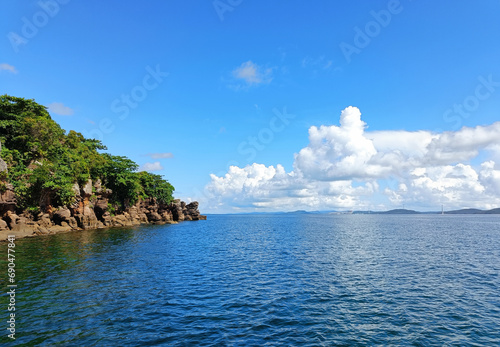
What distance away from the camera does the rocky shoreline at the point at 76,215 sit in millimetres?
54156

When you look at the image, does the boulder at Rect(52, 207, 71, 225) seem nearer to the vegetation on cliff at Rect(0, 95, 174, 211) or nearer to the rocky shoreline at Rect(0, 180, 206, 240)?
the rocky shoreline at Rect(0, 180, 206, 240)

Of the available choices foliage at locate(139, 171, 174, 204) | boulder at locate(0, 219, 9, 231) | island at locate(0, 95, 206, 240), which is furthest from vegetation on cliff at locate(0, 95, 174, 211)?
foliage at locate(139, 171, 174, 204)

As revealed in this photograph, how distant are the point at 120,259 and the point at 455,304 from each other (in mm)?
39602

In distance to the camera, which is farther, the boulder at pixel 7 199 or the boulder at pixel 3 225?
the boulder at pixel 3 225

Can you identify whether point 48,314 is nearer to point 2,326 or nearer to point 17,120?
point 2,326

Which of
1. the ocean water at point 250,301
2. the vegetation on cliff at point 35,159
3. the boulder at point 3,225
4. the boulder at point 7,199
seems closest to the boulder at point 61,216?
the vegetation on cliff at point 35,159

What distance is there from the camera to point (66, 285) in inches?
981

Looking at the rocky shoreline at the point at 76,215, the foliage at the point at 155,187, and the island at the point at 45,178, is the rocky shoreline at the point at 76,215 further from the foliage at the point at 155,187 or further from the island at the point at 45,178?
the foliage at the point at 155,187

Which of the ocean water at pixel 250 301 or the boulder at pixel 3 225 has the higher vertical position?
the boulder at pixel 3 225

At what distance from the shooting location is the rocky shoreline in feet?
178

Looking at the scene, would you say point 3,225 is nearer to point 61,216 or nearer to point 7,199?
point 7,199

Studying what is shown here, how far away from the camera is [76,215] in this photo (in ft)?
248

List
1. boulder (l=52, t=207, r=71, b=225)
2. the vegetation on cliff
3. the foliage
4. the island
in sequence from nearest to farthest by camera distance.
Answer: the island
the vegetation on cliff
boulder (l=52, t=207, r=71, b=225)
the foliage

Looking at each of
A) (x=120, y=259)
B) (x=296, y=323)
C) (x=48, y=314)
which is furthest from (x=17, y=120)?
(x=296, y=323)
